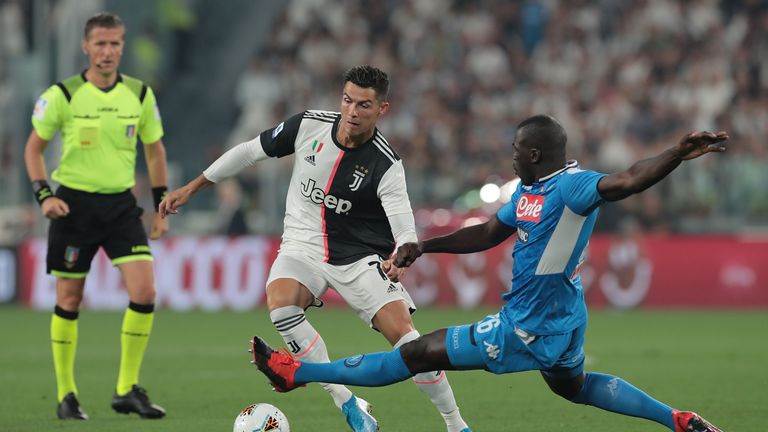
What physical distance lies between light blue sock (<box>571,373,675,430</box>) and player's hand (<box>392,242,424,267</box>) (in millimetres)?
1148

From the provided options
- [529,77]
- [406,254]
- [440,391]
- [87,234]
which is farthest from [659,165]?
[529,77]

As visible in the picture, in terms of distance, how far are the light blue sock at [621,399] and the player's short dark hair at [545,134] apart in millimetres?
1283

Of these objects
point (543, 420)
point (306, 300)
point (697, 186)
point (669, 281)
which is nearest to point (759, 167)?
point (697, 186)

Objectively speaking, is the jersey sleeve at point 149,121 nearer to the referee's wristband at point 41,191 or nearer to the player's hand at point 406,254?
the referee's wristband at point 41,191

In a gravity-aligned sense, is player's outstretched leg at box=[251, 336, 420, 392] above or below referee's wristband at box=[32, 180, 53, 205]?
below

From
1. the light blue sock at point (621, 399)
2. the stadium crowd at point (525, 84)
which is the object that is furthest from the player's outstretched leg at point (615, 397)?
the stadium crowd at point (525, 84)

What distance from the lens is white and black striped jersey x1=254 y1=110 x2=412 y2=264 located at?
7914mm

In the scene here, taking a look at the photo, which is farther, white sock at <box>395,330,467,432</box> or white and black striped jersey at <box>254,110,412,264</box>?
white and black striped jersey at <box>254,110,412,264</box>

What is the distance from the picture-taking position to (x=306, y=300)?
800 cm

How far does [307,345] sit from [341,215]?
2.68 feet

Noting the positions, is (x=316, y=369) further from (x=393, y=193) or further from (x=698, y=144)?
(x=698, y=144)

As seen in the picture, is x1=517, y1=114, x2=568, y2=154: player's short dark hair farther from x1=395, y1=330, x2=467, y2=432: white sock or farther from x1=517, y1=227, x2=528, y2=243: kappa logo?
x1=395, y1=330, x2=467, y2=432: white sock

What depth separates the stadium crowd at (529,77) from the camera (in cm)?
2139

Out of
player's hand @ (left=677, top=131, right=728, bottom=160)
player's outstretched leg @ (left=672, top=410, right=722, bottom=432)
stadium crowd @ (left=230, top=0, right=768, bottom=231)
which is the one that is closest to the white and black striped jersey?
player's outstretched leg @ (left=672, top=410, right=722, bottom=432)
